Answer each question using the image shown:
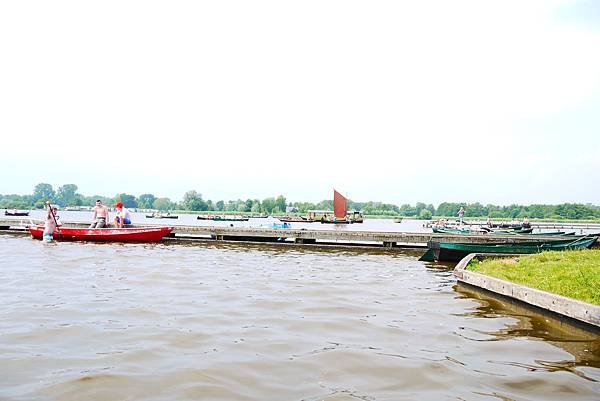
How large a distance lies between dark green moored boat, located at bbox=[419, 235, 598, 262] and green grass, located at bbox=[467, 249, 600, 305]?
4.21 m

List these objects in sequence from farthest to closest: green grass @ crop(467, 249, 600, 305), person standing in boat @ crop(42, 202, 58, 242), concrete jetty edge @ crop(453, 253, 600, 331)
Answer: person standing in boat @ crop(42, 202, 58, 242), green grass @ crop(467, 249, 600, 305), concrete jetty edge @ crop(453, 253, 600, 331)

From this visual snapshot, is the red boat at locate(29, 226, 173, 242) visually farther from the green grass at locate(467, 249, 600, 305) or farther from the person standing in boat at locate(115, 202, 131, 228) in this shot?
the green grass at locate(467, 249, 600, 305)

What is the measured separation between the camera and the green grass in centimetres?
970

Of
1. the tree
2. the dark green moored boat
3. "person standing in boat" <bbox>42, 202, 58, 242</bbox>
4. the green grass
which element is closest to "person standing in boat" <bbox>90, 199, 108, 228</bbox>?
"person standing in boat" <bbox>42, 202, 58, 242</bbox>

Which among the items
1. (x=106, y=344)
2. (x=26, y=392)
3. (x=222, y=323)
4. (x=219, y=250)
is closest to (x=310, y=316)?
(x=222, y=323)

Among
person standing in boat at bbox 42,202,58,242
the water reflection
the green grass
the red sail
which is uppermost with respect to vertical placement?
the red sail

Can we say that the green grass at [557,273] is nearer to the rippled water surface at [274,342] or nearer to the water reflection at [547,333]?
the water reflection at [547,333]

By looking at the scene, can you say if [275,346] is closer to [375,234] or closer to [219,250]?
[219,250]

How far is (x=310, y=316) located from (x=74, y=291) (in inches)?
236

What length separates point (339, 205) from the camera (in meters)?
97.0

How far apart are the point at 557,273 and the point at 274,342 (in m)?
7.47

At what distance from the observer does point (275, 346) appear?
24.7ft

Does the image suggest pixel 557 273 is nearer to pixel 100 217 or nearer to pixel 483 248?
pixel 483 248

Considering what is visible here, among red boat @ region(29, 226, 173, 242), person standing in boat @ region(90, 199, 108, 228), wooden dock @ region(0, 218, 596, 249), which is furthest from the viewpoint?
person standing in boat @ region(90, 199, 108, 228)
